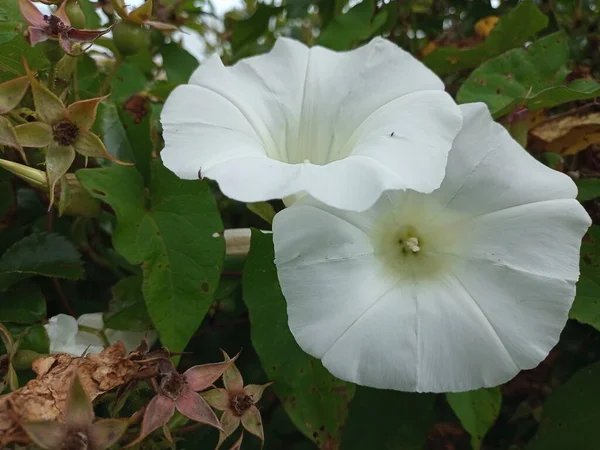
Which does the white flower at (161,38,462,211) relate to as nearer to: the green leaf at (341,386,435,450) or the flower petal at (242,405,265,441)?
Answer: the flower petal at (242,405,265,441)

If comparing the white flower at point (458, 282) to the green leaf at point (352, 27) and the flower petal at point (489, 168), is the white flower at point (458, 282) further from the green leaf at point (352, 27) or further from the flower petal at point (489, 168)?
the green leaf at point (352, 27)

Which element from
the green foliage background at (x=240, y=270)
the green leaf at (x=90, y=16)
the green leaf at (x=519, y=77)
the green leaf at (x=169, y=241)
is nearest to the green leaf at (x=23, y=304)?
the green foliage background at (x=240, y=270)

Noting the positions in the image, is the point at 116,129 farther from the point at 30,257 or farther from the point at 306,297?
the point at 306,297

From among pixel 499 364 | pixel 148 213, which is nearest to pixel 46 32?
pixel 148 213

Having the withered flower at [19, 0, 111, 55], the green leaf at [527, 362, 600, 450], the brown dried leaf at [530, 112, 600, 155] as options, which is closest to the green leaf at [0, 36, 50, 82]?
the withered flower at [19, 0, 111, 55]

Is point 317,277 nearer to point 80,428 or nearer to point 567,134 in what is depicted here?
point 80,428

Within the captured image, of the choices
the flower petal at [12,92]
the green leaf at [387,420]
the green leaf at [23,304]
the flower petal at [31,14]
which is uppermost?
the flower petal at [31,14]
